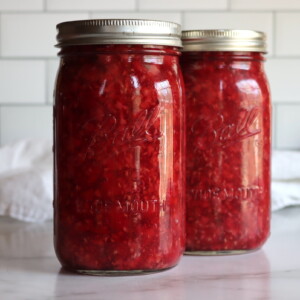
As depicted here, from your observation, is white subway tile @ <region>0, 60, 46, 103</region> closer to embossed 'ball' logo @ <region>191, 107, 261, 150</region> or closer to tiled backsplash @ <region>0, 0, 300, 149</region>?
tiled backsplash @ <region>0, 0, 300, 149</region>

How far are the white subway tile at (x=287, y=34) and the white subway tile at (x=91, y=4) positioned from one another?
13.7 inches

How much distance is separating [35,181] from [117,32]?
1.81 ft

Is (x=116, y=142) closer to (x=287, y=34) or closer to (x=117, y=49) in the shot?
(x=117, y=49)

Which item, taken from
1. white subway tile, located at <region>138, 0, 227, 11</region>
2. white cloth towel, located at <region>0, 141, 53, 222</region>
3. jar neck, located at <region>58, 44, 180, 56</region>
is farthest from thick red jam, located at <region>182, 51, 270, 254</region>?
white subway tile, located at <region>138, 0, 227, 11</region>

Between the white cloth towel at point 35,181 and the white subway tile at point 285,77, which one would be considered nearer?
the white cloth towel at point 35,181

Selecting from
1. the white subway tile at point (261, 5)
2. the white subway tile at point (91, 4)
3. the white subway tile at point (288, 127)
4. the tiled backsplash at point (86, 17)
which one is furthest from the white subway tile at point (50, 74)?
the white subway tile at point (288, 127)

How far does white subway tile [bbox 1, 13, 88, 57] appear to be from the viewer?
1793 millimetres

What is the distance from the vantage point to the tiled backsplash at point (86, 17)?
179cm

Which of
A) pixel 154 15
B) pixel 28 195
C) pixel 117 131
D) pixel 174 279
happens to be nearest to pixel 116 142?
pixel 117 131

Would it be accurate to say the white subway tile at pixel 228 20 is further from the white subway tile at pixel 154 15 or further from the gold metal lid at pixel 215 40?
the gold metal lid at pixel 215 40

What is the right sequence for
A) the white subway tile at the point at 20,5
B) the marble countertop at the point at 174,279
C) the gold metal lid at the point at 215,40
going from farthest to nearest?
the white subway tile at the point at 20,5
the gold metal lid at the point at 215,40
the marble countertop at the point at 174,279

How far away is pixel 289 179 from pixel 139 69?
0.77 meters

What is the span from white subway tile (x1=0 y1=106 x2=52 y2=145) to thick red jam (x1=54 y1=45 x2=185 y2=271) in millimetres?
1019

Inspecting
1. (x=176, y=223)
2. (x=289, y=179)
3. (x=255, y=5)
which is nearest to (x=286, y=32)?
(x=255, y=5)
